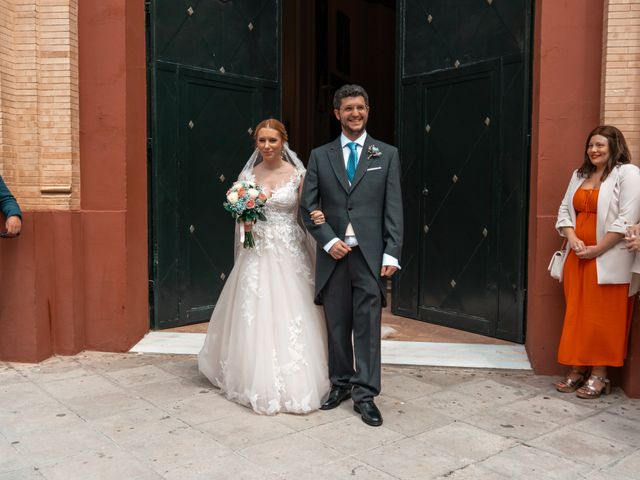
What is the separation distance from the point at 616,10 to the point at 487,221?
2507mm

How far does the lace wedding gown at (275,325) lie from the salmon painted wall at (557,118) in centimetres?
209

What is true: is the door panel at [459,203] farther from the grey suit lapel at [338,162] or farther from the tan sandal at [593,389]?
the grey suit lapel at [338,162]

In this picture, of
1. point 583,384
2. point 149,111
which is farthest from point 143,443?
point 149,111

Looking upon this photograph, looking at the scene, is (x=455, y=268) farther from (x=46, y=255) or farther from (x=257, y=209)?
(x=46, y=255)

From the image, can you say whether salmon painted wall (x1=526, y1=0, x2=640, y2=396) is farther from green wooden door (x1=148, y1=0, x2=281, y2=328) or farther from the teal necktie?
green wooden door (x1=148, y1=0, x2=281, y2=328)

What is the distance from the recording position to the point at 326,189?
4688 millimetres

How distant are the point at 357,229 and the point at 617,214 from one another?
2.05 m

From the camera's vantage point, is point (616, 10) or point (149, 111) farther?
point (149, 111)

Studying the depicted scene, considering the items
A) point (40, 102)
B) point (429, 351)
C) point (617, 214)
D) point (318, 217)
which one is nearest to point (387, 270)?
point (318, 217)

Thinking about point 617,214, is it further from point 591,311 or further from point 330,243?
point 330,243

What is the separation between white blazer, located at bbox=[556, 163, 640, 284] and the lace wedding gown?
2.23 m

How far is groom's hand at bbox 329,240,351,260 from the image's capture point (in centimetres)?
451

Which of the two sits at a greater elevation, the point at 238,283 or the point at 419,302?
the point at 238,283

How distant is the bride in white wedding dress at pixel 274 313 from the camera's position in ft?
15.6
